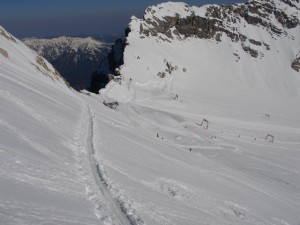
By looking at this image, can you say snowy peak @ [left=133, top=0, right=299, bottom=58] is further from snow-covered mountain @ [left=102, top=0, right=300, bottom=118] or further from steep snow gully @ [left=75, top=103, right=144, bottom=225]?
steep snow gully @ [left=75, top=103, right=144, bottom=225]

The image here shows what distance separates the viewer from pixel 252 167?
4869 cm

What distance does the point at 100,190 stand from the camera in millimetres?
15859

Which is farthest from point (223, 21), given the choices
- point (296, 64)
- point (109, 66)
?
point (109, 66)

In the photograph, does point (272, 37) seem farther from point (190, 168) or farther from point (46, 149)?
point (46, 149)

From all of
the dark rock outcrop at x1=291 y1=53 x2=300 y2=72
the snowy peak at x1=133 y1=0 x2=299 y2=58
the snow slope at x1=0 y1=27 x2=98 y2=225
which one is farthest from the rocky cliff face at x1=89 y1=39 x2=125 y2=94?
the snow slope at x1=0 y1=27 x2=98 y2=225

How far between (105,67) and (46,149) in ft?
321

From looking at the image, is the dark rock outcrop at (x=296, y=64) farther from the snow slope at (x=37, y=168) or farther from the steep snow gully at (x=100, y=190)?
the steep snow gully at (x=100, y=190)

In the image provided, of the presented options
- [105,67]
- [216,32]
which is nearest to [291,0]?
[216,32]

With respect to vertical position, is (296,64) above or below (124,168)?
above

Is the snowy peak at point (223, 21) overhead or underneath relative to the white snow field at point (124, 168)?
overhead

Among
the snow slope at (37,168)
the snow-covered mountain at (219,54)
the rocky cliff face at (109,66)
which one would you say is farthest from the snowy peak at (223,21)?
the snow slope at (37,168)

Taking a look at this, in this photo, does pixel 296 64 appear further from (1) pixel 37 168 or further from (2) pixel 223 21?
(1) pixel 37 168

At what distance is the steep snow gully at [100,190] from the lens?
13.5 metres

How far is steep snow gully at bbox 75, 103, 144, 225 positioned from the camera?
530 inches
